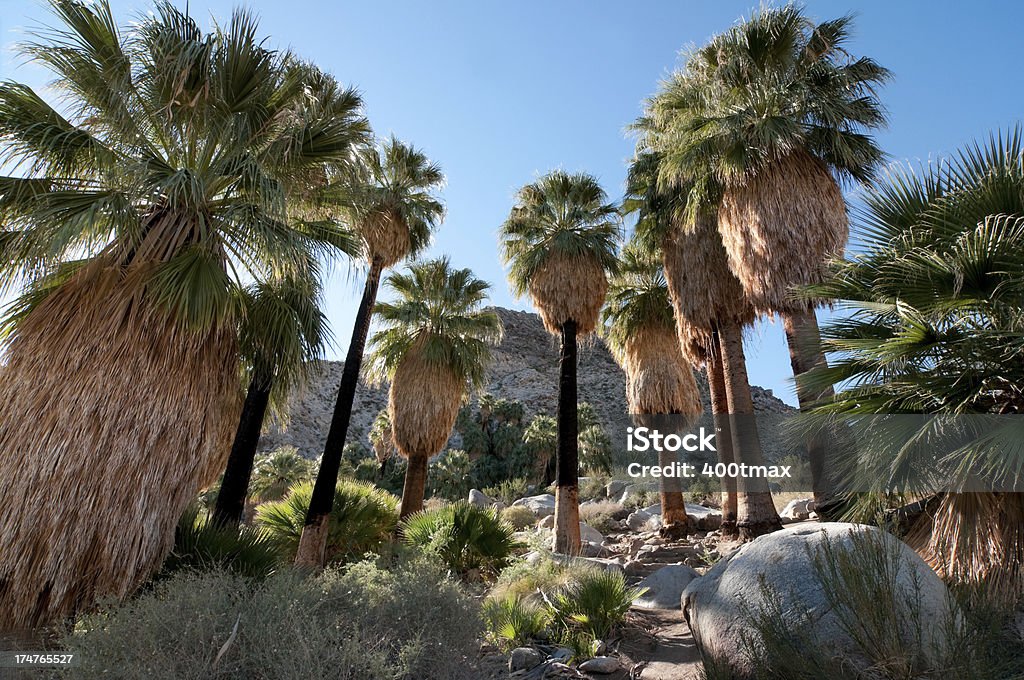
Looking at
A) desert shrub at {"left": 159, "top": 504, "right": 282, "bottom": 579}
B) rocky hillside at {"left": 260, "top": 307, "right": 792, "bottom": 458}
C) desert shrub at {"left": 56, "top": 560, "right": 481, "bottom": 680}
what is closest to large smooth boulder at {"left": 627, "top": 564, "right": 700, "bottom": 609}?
desert shrub at {"left": 56, "top": 560, "right": 481, "bottom": 680}

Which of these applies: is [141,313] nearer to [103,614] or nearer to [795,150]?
[103,614]

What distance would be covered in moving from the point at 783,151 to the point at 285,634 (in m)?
11.1

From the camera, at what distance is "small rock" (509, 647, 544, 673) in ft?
18.6

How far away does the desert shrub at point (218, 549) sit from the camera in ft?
22.1

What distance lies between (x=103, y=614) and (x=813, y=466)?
10796 millimetres

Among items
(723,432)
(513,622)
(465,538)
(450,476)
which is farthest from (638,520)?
(450,476)

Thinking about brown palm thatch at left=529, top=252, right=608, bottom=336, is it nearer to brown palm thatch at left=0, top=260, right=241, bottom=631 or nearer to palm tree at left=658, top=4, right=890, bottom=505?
palm tree at left=658, top=4, right=890, bottom=505

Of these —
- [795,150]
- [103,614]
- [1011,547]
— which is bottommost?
[103,614]

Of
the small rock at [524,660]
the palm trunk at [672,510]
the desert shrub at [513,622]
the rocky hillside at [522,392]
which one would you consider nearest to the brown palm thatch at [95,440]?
the desert shrub at [513,622]

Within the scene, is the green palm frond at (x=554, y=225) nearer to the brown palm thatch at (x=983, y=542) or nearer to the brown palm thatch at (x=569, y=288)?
the brown palm thatch at (x=569, y=288)

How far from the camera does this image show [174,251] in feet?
22.0

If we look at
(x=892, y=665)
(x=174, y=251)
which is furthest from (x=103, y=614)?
(x=892, y=665)

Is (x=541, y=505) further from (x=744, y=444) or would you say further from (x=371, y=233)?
(x=371, y=233)

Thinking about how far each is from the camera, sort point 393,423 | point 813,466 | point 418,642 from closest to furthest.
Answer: point 418,642 → point 813,466 → point 393,423
